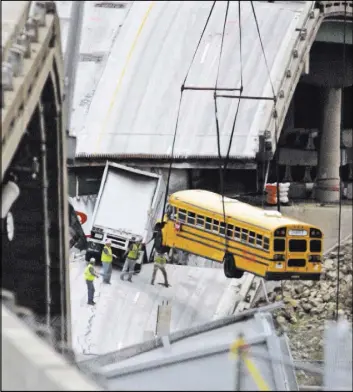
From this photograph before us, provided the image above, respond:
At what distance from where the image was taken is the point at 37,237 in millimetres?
18969

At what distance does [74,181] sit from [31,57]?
18.0 metres

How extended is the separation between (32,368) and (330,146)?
37.6 meters

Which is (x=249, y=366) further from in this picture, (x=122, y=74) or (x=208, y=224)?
(x=122, y=74)

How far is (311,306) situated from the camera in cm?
3075

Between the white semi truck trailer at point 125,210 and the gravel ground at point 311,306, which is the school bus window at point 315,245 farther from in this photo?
the white semi truck trailer at point 125,210

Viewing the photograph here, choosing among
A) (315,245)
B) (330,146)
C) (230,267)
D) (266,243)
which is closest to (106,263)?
(230,267)

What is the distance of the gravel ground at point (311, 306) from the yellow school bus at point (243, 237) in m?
1.86

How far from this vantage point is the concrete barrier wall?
778 centimetres

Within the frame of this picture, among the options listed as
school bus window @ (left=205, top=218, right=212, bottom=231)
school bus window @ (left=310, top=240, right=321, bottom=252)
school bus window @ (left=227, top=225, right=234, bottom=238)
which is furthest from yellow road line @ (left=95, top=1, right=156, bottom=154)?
school bus window @ (left=310, top=240, right=321, bottom=252)

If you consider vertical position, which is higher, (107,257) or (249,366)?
(249,366)

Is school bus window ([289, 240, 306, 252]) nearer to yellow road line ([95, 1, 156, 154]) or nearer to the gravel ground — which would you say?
the gravel ground

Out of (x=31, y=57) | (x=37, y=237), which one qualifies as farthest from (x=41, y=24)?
(x=37, y=237)

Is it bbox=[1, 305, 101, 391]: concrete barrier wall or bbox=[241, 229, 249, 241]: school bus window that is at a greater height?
bbox=[1, 305, 101, 391]: concrete barrier wall

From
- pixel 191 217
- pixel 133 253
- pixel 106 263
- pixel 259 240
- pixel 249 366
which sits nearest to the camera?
pixel 249 366
